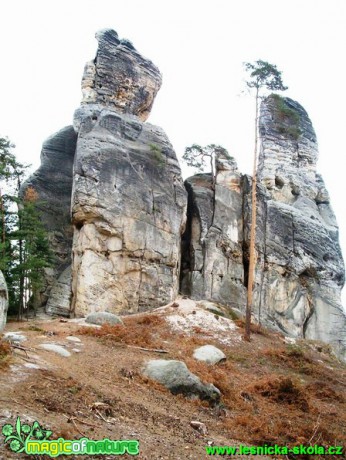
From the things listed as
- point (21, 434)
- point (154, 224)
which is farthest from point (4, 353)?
point (154, 224)

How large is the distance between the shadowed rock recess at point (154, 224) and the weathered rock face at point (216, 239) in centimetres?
8

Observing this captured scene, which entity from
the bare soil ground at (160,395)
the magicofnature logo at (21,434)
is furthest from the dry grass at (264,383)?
the magicofnature logo at (21,434)

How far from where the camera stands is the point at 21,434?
6582 mm

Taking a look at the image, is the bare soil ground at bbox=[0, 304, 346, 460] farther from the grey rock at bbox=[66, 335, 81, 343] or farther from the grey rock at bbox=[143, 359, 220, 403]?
the grey rock at bbox=[143, 359, 220, 403]

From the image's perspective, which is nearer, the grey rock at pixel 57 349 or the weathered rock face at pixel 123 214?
the grey rock at pixel 57 349

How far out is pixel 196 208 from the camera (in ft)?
110

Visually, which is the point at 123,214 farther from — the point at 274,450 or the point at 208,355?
the point at 274,450

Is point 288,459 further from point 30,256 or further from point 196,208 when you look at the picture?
point 196,208

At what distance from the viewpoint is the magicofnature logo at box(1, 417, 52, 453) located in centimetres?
632

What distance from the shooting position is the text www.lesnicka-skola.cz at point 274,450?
28.4 ft

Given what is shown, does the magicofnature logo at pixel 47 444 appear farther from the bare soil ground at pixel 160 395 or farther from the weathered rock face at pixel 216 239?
the weathered rock face at pixel 216 239

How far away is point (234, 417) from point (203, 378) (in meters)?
2.31

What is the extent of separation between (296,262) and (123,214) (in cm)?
1383

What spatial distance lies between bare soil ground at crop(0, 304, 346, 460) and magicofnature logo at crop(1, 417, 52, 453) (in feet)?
0.39
